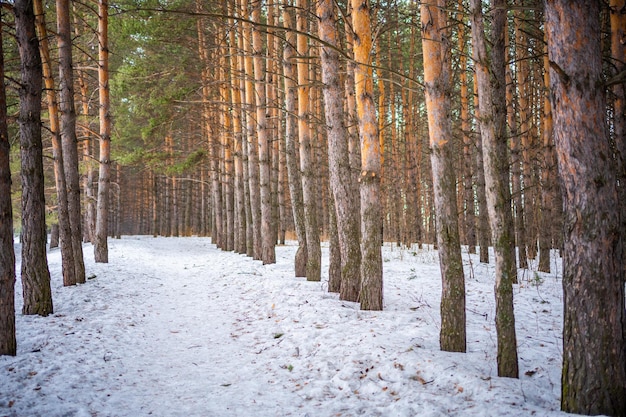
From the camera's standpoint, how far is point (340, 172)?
7.14 metres

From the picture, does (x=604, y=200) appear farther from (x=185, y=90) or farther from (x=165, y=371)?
(x=185, y=90)

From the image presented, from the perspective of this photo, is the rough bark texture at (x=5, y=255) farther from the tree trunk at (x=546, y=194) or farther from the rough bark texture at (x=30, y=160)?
the tree trunk at (x=546, y=194)

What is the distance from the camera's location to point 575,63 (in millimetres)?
3049

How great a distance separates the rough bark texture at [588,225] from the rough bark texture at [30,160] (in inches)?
272

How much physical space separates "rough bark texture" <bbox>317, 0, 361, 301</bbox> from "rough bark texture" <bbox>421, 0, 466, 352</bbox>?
250 centimetres

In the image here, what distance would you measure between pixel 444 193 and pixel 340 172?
9.12 ft

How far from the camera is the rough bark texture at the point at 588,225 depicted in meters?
2.96

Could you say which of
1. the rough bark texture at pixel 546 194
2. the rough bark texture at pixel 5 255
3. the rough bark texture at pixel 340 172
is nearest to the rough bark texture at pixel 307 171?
the rough bark texture at pixel 340 172

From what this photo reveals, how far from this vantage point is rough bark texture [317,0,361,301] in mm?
7020

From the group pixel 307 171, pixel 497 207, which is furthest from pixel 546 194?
A: pixel 497 207

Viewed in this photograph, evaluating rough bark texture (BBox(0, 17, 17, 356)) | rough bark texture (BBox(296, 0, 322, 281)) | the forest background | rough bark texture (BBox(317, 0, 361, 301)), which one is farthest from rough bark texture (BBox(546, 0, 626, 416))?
rough bark texture (BBox(296, 0, 322, 281))

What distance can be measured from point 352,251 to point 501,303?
336cm

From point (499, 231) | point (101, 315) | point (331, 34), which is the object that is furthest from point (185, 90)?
point (499, 231)

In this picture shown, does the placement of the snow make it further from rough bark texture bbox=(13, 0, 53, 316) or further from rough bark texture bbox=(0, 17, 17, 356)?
rough bark texture bbox=(13, 0, 53, 316)
